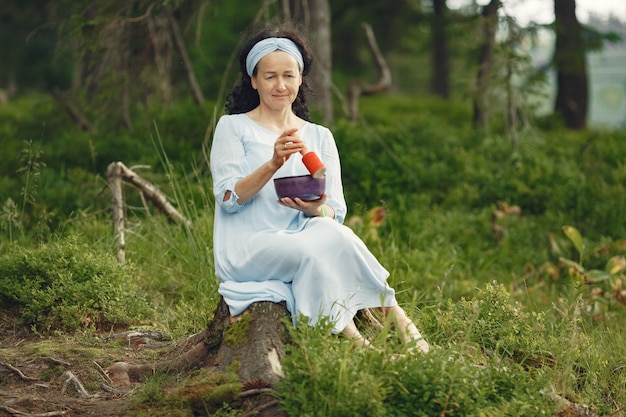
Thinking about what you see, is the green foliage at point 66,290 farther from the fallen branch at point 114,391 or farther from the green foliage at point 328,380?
the green foliage at point 328,380

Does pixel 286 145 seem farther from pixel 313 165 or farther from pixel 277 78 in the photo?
pixel 277 78

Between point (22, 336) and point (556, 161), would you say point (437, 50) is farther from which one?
point (22, 336)

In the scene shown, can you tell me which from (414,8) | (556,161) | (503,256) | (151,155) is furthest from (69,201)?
(414,8)

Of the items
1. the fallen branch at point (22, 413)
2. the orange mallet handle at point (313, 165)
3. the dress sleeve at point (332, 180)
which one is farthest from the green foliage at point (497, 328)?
the fallen branch at point (22, 413)

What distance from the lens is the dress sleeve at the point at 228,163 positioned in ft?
14.8

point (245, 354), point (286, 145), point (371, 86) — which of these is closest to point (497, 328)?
point (245, 354)

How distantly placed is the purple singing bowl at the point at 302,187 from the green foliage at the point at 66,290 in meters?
1.78

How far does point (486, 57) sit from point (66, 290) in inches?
277

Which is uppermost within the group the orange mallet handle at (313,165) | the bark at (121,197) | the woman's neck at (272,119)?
the woman's neck at (272,119)

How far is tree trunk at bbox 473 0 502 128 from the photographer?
997cm

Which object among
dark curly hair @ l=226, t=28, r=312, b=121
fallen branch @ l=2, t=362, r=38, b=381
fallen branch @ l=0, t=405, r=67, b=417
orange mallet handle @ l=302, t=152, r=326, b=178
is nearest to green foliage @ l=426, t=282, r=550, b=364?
orange mallet handle @ l=302, t=152, r=326, b=178

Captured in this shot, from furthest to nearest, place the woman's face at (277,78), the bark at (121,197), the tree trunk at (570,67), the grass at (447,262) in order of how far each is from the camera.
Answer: the tree trunk at (570,67) → the bark at (121,197) → the woman's face at (277,78) → the grass at (447,262)

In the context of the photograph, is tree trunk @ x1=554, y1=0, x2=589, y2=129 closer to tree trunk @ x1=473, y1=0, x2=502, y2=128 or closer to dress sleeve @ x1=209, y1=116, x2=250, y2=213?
tree trunk @ x1=473, y1=0, x2=502, y2=128

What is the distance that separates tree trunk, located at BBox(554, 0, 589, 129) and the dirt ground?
774cm
